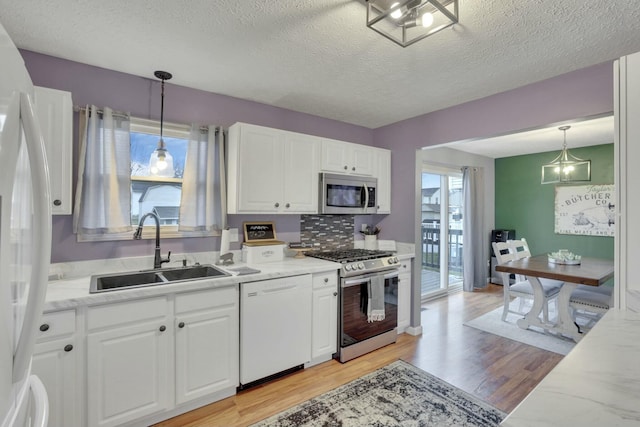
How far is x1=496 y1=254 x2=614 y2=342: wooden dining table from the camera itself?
3.06m

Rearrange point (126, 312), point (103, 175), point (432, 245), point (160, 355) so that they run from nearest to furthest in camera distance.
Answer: point (126, 312), point (160, 355), point (103, 175), point (432, 245)

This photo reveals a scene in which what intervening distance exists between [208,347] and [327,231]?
5.90ft

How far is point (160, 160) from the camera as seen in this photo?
2428 mm

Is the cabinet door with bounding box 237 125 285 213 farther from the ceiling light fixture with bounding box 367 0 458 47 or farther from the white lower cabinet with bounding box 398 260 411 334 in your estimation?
the white lower cabinet with bounding box 398 260 411 334

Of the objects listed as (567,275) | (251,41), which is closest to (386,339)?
(567,275)

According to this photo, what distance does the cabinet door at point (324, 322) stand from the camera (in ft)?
8.93

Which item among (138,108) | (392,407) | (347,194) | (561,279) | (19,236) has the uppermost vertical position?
(138,108)

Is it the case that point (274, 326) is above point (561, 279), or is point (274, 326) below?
below

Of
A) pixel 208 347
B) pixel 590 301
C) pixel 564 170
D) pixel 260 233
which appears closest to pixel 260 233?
pixel 260 233

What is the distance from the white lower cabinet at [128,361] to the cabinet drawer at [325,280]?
3.87ft

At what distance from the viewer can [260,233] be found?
3.02 meters

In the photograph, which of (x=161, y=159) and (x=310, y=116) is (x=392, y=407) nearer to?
(x=161, y=159)

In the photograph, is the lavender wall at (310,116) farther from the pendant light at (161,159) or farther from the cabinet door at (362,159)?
the cabinet door at (362,159)

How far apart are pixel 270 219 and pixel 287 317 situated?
3.39 ft
